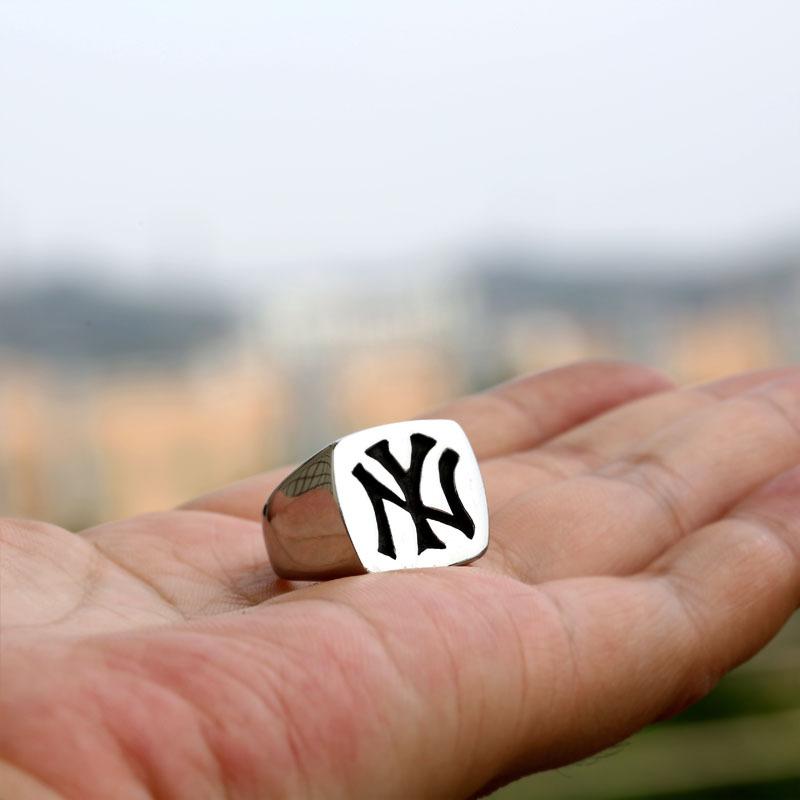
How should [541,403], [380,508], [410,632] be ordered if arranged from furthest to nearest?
[541,403], [380,508], [410,632]

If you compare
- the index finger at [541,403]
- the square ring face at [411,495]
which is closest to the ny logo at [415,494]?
the square ring face at [411,495]

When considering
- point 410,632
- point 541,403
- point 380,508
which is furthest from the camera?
point 541,403

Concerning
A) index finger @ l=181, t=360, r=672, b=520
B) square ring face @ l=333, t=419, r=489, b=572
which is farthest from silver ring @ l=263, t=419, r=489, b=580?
index finger @ l=181, t=360, r=672, b=520

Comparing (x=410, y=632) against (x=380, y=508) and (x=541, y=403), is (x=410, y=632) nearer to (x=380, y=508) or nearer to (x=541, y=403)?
(x=380, y=508)

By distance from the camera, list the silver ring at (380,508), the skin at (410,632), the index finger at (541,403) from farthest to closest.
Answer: the index finger at (541,403) → the silver ring at (380,508) → the skin at (410,632)

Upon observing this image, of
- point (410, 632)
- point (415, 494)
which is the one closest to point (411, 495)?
point (415, 494)

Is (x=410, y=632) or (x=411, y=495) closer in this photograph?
(x=410, y=632)

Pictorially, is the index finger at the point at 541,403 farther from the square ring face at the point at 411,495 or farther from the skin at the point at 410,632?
the square ring face at the point at 411,495

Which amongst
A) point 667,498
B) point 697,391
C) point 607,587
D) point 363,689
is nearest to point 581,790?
point 697,391
